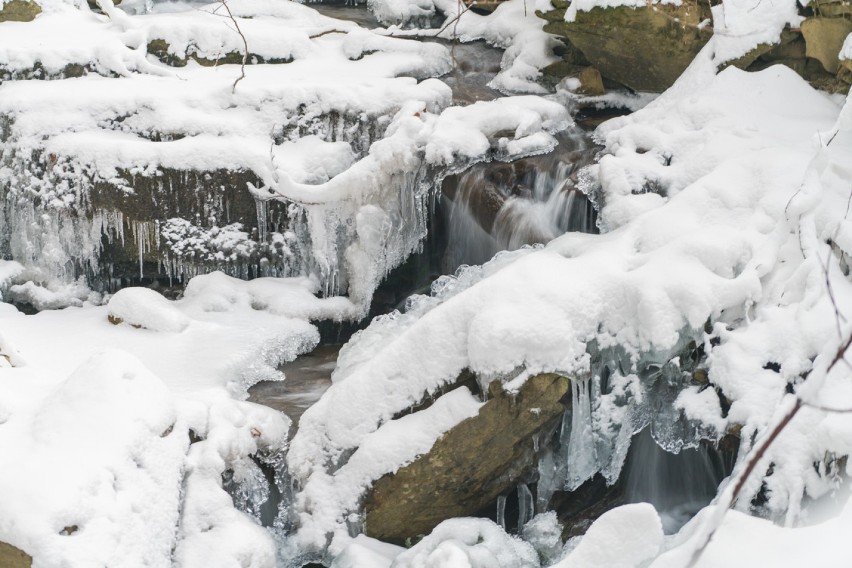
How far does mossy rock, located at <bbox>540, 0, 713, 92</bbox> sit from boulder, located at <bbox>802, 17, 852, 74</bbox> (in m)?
0.74

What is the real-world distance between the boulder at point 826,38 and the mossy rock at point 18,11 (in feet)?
21.5

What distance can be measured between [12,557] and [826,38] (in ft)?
18.5

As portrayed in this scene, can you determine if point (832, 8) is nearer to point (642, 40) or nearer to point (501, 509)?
point (642, 40)

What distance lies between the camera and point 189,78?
23.2ft

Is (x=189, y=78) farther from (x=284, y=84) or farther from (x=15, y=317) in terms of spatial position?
(x=15, y=317)

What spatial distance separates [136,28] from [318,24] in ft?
6.30

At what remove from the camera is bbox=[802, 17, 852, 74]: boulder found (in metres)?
5.62

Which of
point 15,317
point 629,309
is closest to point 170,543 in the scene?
point 629,309

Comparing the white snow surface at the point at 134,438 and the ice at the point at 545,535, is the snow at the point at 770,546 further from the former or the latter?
the white snow surface at the point at 134,438

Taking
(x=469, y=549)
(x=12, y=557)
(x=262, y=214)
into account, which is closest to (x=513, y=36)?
(x=262, y=214)

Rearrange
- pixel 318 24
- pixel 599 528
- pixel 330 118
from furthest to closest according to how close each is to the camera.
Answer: pixel 318 24, pixel 330 118, pixel 599 528

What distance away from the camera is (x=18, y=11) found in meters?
7.69

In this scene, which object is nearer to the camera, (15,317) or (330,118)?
(15,317)

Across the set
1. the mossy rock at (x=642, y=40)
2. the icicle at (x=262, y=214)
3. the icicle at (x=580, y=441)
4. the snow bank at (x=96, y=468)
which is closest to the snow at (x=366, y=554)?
the snow bank at (x=96, y=468)
